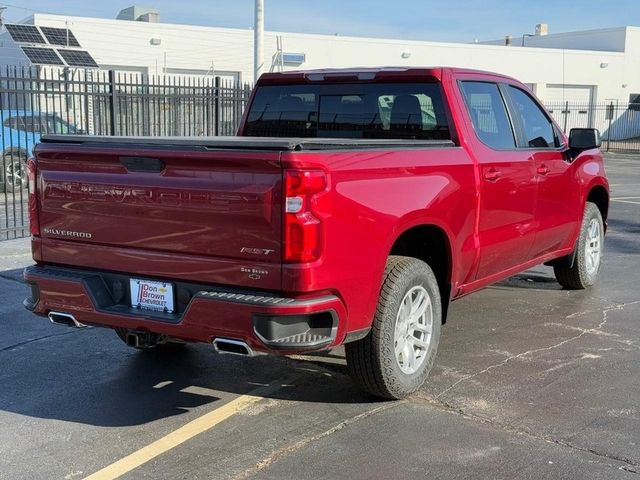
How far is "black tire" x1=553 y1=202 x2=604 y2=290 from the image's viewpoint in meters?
7.27

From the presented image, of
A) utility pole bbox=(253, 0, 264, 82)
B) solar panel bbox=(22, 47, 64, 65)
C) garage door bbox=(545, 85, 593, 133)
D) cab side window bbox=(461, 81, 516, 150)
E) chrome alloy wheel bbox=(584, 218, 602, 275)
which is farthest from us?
garage door bbox=(545, 85, 593, 133)

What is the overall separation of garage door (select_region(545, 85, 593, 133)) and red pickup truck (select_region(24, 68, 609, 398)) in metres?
38.1

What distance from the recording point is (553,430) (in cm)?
420

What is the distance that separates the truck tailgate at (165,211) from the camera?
3736mm

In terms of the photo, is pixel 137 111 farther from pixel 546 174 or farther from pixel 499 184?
pixel 499 184

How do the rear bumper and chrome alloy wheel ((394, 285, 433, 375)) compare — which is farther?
chrome alloy wheel ((394, 285, 433, 375))

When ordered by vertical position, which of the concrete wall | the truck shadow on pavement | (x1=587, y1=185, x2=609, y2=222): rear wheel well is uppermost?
the concrete wall

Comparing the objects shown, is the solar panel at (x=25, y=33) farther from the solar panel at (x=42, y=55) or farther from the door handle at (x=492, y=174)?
the door handle at (x=492, y=174)

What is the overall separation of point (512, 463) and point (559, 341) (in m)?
2.30

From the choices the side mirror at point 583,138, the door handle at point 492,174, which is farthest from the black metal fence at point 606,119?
the door handle at point 492,174

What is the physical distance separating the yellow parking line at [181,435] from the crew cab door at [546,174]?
2728mm

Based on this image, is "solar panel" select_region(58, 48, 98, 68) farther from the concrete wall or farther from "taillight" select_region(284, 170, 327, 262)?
"taillight" select_region(284, 170, 327, 262)

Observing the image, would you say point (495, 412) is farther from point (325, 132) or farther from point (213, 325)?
point (325, 132)

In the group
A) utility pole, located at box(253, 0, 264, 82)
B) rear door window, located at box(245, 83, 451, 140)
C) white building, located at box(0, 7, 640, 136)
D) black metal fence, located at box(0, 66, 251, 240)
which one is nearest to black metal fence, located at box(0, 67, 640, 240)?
black metal fence, located at box(0, 66, 251, 240)
